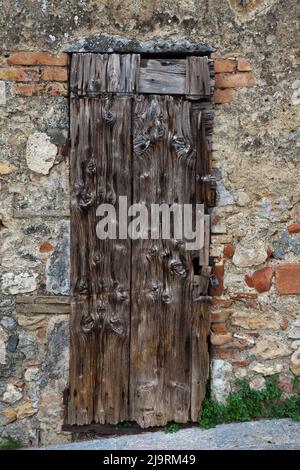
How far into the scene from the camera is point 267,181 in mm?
3285

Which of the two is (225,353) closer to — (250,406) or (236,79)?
(250,406)

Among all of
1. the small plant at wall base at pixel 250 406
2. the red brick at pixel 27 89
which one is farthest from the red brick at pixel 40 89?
the small plant at wall base at pixel 250 406

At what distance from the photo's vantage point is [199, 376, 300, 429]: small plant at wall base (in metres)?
3.32

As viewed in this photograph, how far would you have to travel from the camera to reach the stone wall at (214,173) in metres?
3.16

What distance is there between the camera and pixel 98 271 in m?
3.27

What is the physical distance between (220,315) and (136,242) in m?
0.71

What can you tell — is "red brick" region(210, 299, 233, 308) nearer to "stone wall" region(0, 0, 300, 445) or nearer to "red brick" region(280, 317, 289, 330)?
"stone wall" region(0, 0, 300, 445)

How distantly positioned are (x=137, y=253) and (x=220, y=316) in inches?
26.2

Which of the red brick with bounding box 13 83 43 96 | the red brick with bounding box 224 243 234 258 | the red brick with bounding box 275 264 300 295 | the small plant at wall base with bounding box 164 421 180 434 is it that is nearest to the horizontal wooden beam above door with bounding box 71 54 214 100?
the red brick with bounding box 13 83 43 96

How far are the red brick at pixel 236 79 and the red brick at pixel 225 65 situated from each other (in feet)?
0.09

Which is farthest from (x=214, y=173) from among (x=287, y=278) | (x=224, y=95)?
(x=287, y=278)

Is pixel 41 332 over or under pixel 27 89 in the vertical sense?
under
